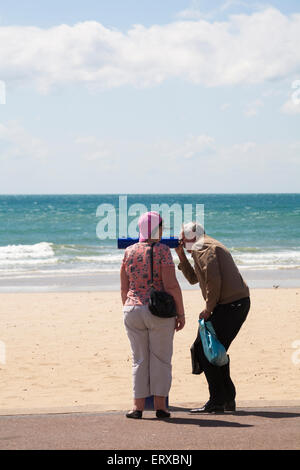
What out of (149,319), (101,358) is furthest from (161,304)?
(101,358)

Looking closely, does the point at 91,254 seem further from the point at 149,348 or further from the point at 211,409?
the point at 149,348

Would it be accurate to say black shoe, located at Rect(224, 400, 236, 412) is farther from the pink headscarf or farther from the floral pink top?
the pink headscarf

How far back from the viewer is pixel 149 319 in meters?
5.50

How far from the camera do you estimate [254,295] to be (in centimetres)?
1516

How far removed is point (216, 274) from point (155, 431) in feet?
4.31

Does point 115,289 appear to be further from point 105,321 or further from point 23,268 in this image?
point 23,268

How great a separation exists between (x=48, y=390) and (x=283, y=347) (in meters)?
3.41

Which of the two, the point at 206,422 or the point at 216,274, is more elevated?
the point at 216,274

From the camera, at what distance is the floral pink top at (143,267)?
553cm

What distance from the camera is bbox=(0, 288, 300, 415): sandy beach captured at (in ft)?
23.2

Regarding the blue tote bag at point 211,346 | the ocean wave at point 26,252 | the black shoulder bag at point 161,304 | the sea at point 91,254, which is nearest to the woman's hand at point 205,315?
the blue tote bag at point 211,346

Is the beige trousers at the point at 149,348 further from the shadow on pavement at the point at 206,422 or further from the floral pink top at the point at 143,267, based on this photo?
the shadow on pavement at the point at 206,422

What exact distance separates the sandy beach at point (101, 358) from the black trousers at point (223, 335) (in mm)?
386

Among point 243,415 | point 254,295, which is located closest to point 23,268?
point 254,295
